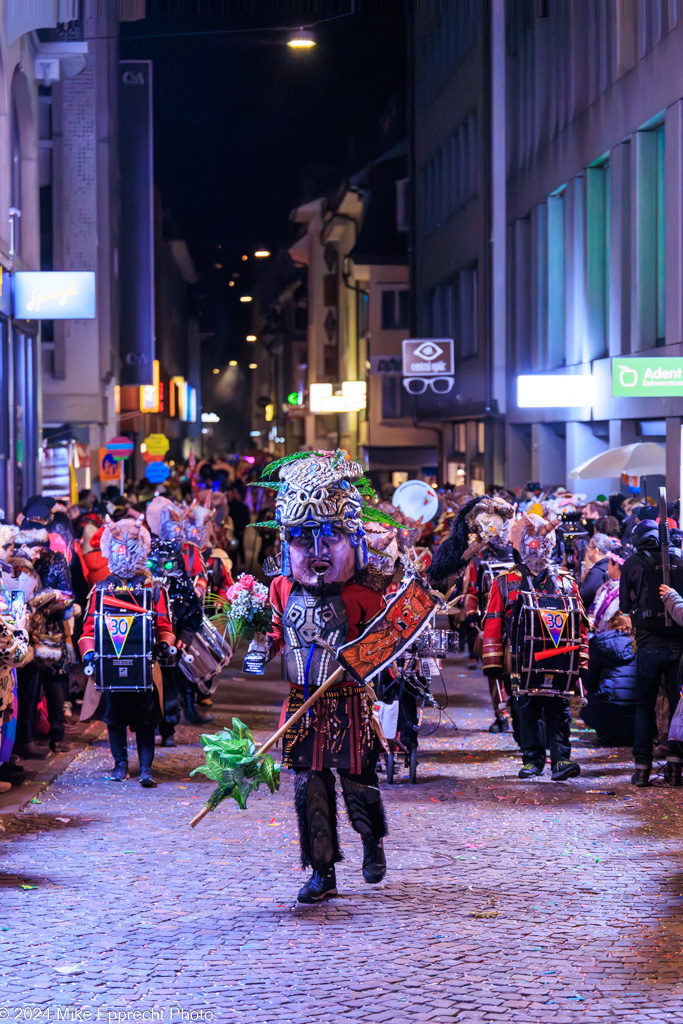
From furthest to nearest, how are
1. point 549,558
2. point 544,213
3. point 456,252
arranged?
point 456,252 → point 544,213 → point 549,558

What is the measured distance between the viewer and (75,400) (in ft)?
114

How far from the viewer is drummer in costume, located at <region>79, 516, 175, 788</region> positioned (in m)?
9.83

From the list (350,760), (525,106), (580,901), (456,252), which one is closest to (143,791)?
(350,760)

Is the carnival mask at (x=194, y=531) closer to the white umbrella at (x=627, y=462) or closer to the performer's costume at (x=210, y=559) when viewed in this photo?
the performer's costume at (x=210, y=559)

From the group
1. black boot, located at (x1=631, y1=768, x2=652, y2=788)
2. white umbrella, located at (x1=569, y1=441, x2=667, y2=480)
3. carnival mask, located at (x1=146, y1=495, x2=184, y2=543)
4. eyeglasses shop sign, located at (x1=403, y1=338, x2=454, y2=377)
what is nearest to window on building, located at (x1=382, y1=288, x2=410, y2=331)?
eyeglasses shop sign, located at (x1=403, y1=338, x2=454, y2=377)

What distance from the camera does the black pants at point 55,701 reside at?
11.0m

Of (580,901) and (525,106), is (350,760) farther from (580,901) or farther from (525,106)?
(525,106)

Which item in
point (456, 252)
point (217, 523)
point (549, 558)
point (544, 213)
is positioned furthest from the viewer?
point (456, 252)

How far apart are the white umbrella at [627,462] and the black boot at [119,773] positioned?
34.4 ft

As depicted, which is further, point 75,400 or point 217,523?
point 75,400

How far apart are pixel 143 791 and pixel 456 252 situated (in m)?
30.4

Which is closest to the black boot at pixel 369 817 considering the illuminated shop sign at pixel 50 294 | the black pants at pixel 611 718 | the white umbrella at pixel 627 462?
the black pants at pixel 611 718

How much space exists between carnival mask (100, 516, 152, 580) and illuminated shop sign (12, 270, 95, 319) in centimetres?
1225

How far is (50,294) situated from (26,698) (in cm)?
1208
